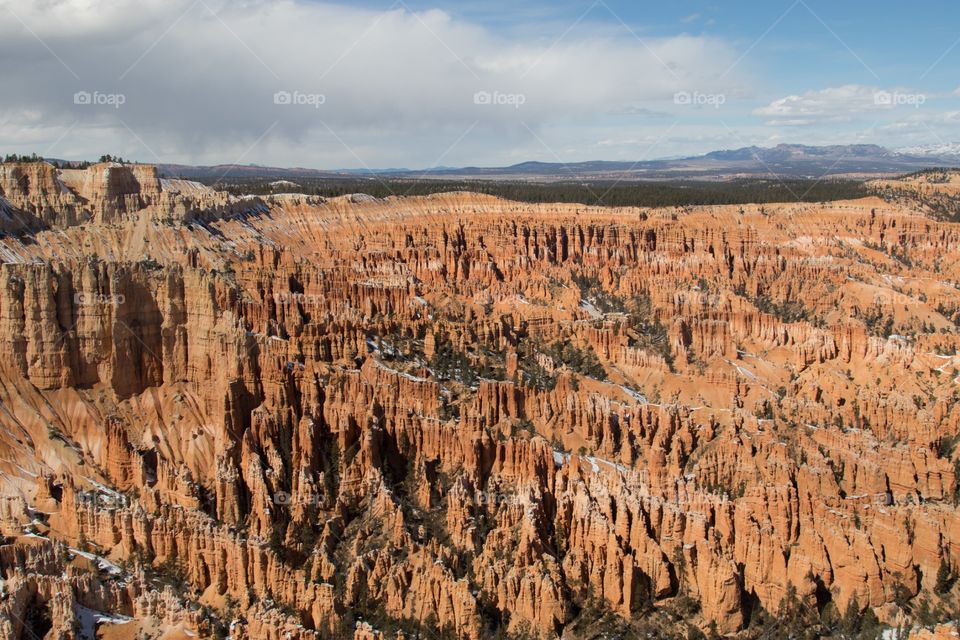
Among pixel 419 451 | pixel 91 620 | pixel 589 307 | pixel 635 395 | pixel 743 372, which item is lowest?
pixel 91 620

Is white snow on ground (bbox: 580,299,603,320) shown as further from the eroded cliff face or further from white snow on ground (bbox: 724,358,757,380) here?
white snow on ground (bbox: 724,358,757,380)

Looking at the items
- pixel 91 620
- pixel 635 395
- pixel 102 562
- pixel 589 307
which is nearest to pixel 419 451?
pixel 635 395

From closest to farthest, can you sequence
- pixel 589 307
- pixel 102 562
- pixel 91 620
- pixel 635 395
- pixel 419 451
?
pixel 91 620 < pixel 102 562 < pixel 419 451 < pixel 635 395 < pixel 589 307

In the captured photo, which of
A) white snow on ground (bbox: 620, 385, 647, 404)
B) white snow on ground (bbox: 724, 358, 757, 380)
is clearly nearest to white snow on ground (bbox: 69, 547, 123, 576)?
white snow on ground (bbox: 620, 385, 647, 404)

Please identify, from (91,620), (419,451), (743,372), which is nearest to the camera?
(91,620)

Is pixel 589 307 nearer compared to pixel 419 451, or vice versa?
pixel 419 451

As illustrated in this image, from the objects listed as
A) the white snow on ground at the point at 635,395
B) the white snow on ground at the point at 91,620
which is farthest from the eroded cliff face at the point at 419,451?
the white snow on ground at the point at 635,395

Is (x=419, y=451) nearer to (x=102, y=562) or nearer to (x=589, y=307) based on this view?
(x=102, y=562)

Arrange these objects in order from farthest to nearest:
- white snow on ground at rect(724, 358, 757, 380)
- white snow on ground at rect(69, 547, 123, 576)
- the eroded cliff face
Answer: white snow on ground at rect(724, 358, 757, 380), white snow on ground at rect(69, 547, 123, 576), the eroded cliff face

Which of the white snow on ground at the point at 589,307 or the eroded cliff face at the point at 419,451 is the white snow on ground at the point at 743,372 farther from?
the white snow on ground at the point at 589,307
